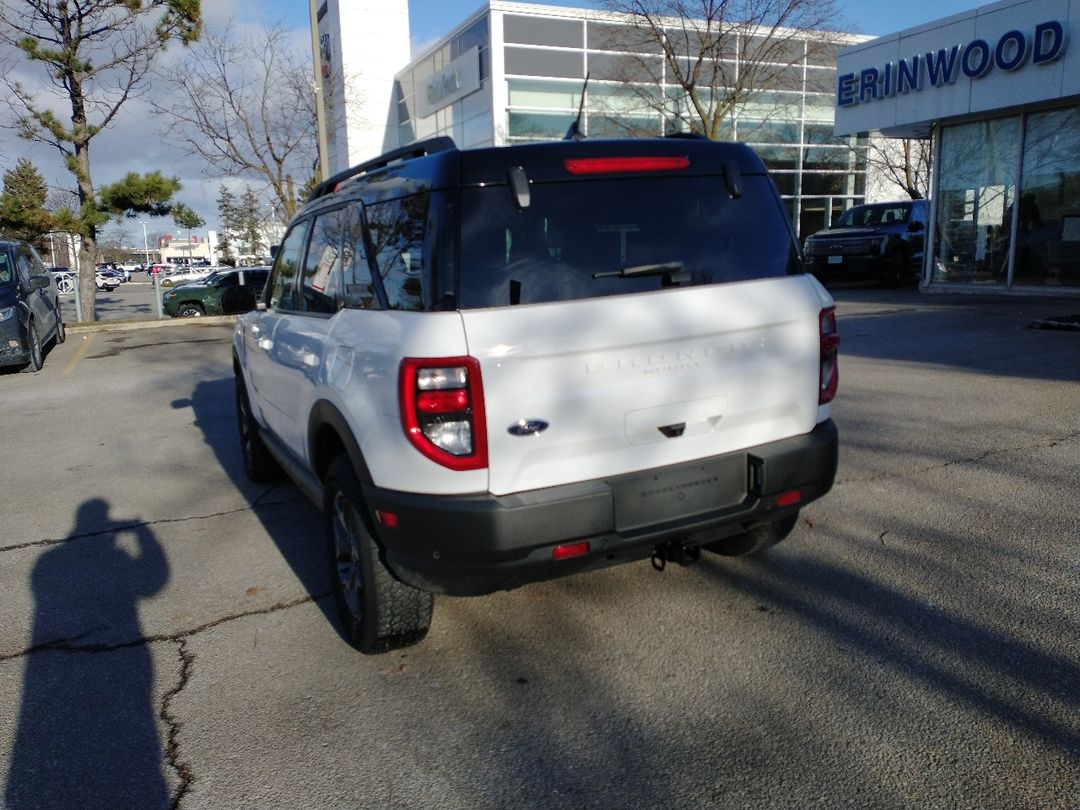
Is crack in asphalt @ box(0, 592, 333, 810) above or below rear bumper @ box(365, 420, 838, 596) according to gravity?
below

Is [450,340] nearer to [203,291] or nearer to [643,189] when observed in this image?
[643,189]

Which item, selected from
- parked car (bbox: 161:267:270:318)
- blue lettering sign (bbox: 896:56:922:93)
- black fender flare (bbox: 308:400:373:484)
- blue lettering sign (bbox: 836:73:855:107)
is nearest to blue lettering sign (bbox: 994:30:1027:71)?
blue lettering sign (bbox: 896:56:922:93)

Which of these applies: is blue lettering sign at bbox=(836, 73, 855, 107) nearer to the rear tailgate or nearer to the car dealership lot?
the car dealership lot

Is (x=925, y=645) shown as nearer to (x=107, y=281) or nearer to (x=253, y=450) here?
(x=253, y=450)

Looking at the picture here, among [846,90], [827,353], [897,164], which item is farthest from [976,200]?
→ [897,164]

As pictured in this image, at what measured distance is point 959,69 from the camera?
15.7m

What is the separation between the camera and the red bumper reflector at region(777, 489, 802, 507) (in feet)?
10.3

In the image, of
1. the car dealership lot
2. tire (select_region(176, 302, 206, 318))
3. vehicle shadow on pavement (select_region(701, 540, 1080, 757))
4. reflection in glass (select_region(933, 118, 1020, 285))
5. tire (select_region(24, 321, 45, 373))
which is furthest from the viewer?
tire (select_region(176, 302, 206, 318))

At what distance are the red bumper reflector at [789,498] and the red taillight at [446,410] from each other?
1.22 m

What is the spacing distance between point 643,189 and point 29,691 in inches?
121

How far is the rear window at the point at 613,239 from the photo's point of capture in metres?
2.76

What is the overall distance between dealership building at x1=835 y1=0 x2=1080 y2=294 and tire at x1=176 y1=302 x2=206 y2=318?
17030 millimetres

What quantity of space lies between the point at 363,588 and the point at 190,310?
2116 cm

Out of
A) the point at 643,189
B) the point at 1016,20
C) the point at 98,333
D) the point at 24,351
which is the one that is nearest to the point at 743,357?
the point at 643,189
